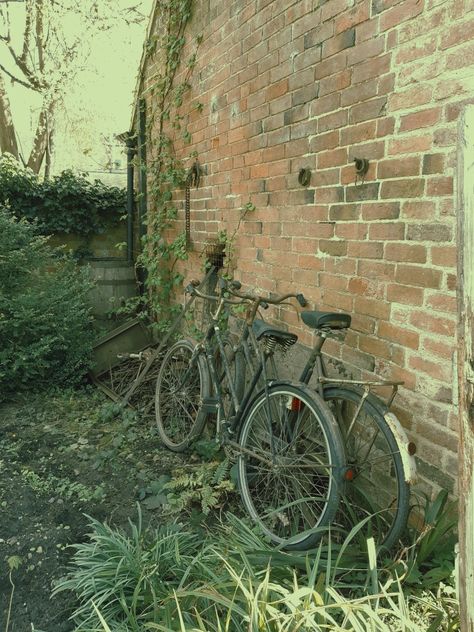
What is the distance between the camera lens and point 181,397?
3684 millimetres

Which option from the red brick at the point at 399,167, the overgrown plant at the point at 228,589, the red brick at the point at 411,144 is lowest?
the overgrown plant at the point at 228,589

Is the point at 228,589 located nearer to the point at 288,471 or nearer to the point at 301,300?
the point at 288,471

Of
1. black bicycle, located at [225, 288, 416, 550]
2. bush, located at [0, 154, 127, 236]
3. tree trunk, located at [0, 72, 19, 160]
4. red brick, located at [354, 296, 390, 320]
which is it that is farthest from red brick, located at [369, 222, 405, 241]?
tree trunk, located at [0, 72, 19, 160]

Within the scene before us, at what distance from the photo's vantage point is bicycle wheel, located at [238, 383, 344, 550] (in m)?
2.26

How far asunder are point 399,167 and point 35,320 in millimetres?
3438

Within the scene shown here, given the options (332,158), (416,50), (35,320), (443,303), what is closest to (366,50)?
(416,50)

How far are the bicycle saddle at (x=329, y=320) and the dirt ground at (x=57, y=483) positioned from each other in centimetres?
135

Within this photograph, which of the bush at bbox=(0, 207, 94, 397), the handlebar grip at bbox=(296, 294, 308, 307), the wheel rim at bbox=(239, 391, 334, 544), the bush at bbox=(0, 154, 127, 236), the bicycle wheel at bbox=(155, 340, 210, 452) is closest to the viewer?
the wheel rim at bbox=(239, 391, 334, 544)

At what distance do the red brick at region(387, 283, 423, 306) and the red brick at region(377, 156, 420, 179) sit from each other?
461 millimetres

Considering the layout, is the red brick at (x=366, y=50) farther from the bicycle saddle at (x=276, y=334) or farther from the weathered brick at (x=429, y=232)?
the bicycle saddle at (x=276, y=334)

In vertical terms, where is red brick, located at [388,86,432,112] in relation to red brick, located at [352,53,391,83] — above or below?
below

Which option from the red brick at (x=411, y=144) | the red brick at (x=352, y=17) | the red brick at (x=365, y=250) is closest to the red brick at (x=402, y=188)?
the red brick at (x=411, y=144)

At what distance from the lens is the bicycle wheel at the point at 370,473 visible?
2.03m

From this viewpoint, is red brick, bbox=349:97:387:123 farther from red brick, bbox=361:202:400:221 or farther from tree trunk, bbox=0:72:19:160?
tree trunk, bbox=0:72:19:160
